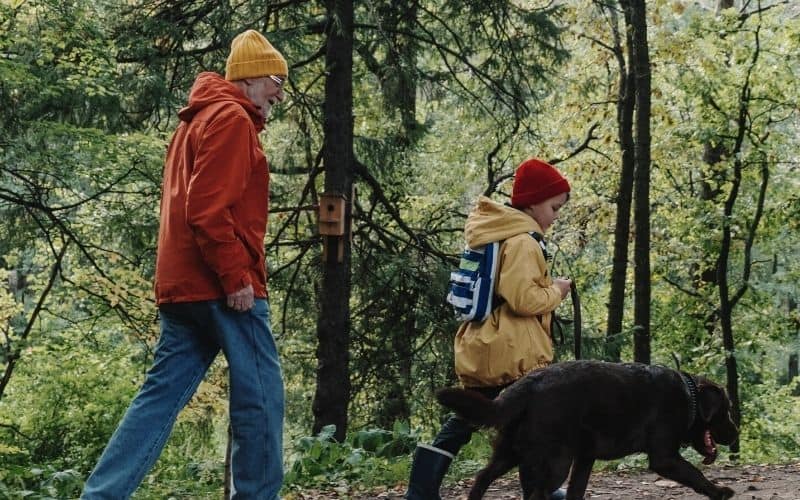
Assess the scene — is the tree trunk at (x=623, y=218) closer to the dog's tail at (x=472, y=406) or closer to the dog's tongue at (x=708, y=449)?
the dog's tongue at (x=708, y=449)

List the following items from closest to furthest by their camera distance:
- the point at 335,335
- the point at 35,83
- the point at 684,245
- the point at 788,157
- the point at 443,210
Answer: the point at 35,83, the point at 335,335, the point at 443,210, the point at 788,157, the point at 684,245

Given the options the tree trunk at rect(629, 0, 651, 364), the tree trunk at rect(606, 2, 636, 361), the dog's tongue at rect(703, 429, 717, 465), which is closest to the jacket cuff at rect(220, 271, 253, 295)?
the dog's tongue at rect(703, 429, 717, 465)

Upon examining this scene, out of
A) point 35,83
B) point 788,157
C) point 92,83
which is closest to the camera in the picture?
point 35,83

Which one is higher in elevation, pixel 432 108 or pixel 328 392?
pixel 432 108

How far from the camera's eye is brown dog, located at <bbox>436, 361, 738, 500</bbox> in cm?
421

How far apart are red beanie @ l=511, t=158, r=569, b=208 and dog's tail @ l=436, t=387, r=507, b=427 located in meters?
1.06

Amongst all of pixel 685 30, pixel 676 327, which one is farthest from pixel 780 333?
pixel 685 30

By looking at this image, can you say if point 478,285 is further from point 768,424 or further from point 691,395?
point 768,424

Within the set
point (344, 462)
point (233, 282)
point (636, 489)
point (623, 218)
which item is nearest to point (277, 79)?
point (233, 282)

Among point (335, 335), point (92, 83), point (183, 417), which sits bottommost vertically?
point (183, 417)

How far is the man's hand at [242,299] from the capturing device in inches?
138

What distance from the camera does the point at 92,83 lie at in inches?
336

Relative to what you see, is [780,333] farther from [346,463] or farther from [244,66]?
[244,66]

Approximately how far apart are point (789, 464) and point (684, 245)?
12618 mm
